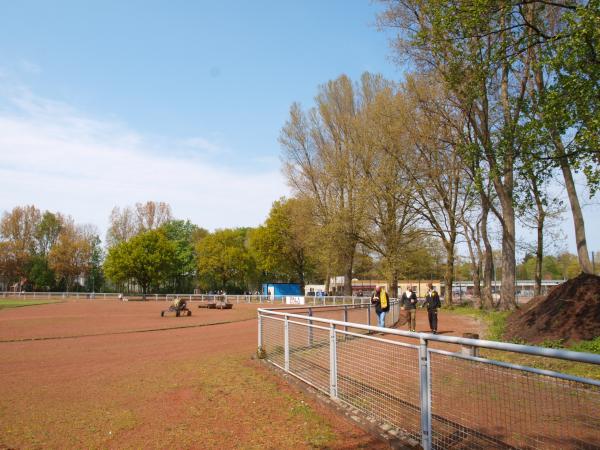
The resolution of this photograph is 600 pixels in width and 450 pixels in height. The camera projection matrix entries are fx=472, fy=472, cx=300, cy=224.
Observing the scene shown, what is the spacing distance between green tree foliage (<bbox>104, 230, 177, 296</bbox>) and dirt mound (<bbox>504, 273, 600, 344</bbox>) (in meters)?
57.6

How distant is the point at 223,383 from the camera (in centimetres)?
831

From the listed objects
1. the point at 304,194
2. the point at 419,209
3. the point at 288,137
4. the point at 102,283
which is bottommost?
the point at 102,283

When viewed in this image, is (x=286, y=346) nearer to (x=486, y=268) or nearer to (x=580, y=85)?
(x=580, y=85)

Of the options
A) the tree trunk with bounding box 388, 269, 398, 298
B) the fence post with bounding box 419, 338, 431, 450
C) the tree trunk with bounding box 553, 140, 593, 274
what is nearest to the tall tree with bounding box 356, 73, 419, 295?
the tree trunk with bounding box 388, 269, 398, 298

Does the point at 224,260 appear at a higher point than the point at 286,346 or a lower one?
higher

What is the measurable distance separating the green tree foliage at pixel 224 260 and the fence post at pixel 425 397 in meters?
67.7

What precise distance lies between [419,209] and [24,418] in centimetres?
2757

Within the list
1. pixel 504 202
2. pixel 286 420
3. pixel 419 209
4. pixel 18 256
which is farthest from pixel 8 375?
pixel 18 256

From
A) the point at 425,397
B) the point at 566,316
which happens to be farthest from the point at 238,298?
the point at 425,397

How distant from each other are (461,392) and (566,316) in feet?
32.2

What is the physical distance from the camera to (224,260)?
72.0m

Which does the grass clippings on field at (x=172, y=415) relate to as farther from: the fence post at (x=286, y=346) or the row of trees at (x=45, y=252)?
the row of trees at (x=45, y=252)

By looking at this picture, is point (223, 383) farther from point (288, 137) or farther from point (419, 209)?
point (288, 137)

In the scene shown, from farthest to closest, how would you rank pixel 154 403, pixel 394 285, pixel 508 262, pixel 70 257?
pixel 70 257
pixel 394 285
pixel 508 262
pixel 154 403
